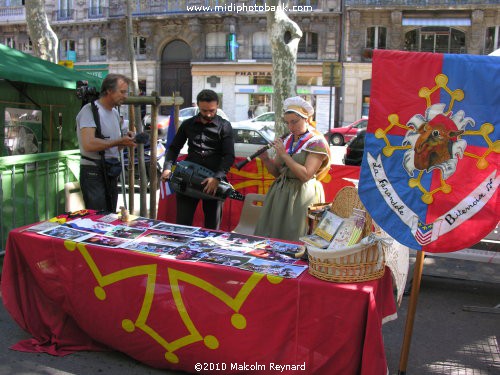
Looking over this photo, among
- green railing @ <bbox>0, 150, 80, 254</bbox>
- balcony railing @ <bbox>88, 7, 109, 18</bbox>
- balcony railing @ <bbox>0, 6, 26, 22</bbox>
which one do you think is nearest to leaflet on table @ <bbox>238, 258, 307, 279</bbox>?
green railing @ <bbox>0, 150, 80, 254</bbox>

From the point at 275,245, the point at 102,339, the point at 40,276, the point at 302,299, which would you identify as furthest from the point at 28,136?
the point at 302,299

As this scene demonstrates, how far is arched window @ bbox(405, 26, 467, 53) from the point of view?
99.3 feet

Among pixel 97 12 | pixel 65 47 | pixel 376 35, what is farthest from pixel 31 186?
pixel 65 47

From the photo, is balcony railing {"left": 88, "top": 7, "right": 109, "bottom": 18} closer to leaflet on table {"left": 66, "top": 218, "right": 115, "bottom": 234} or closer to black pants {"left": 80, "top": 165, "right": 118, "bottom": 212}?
black pants {"left": 80, "top": 165, "right": 118, "bottom": 212}

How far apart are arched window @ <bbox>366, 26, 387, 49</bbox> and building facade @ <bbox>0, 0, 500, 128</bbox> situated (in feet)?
0.19

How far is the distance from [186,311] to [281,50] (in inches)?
353

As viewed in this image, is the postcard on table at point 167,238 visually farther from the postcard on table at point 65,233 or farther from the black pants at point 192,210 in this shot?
the black pants at point 192,210

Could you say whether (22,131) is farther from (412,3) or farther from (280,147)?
(412,3)

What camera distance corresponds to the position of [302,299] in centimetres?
270

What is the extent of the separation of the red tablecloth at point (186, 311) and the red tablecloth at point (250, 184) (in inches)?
103

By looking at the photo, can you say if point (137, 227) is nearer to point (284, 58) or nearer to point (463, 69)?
point (463, 69)

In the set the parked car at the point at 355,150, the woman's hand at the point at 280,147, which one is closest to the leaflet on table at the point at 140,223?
the woman's hand at the point at 280,147

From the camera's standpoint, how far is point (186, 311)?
298cm

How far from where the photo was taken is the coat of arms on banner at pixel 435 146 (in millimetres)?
2609
